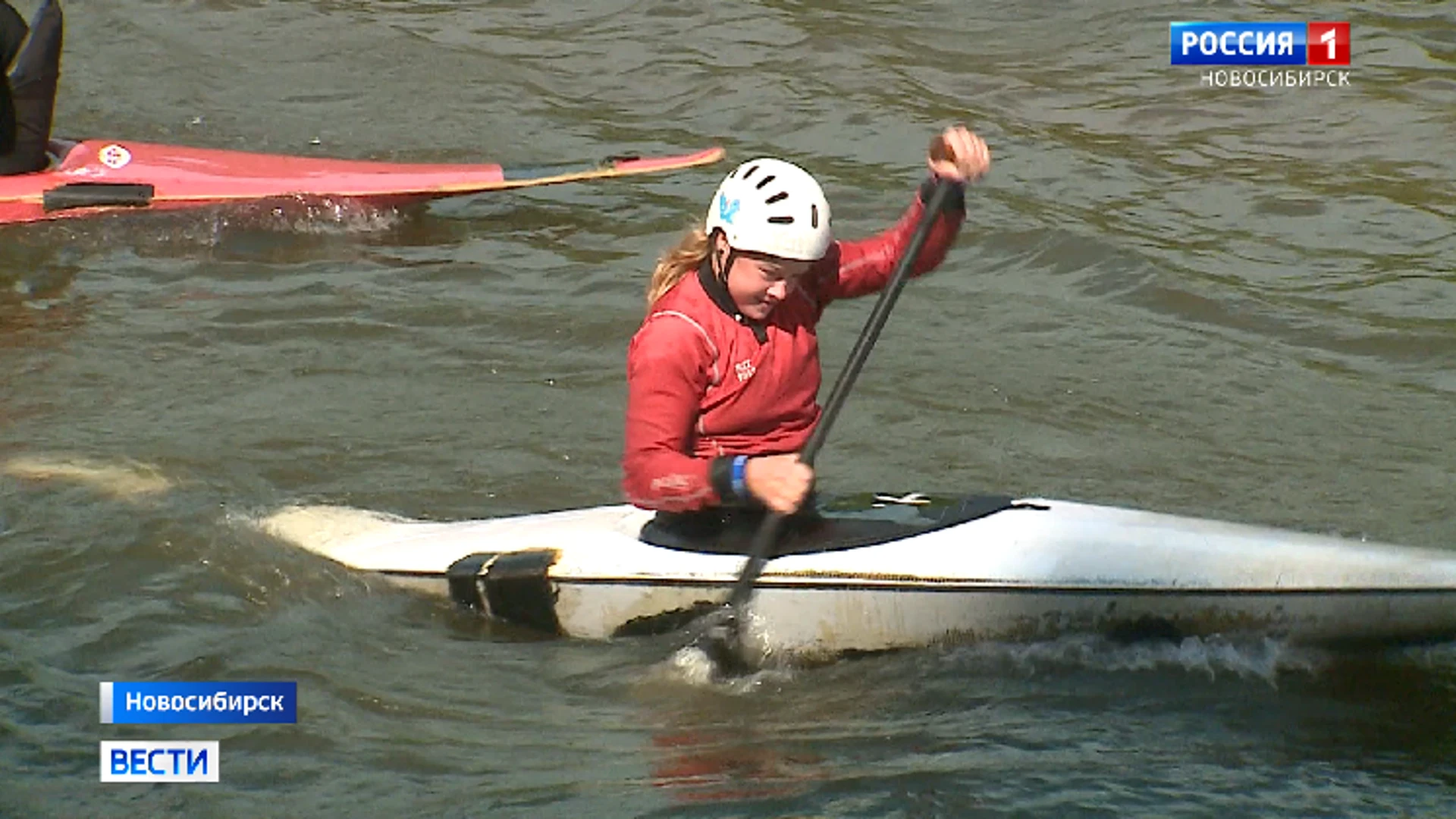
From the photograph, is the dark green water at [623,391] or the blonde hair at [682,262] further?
the blonde hair at [682,262]

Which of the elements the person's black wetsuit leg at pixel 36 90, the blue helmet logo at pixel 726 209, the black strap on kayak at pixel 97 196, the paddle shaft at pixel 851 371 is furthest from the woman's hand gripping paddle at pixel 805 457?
the person's black wetsuit leg at pixel 36 90

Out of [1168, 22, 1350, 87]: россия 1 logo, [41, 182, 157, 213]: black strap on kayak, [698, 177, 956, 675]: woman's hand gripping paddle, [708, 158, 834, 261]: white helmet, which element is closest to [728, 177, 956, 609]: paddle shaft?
[698, 177, 956, 675]: woman's hand gripping paddle

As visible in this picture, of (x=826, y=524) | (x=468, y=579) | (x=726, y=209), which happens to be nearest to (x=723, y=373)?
(x=726, y=209)

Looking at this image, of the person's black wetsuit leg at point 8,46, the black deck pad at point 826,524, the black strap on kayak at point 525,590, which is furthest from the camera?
the person's black wetsuit leg at point 8,46

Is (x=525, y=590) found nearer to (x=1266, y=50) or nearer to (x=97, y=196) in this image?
(x=97, y=196)

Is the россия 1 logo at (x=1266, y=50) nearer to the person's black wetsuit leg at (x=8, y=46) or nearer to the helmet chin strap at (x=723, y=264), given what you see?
the person's black wetsuit leg at (x=8, y=46)

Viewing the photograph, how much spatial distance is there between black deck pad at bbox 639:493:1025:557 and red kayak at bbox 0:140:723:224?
14.5 ft

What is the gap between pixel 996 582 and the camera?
4914 mm

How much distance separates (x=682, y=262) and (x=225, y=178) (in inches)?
192

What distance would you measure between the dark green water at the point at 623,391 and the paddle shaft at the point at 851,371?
0.97ft

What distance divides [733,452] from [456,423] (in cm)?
242

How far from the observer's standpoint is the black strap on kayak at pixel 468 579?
212 inches

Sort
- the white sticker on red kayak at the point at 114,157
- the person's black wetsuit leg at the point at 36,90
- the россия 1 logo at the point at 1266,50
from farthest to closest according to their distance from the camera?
the россия 1 logo at the point at 1266,50 → the white sticker on red kayak at the point at 114,157 → the person's black wetsuit leg at the point at 36,90

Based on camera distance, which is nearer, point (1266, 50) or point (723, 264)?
point (723, 264)
